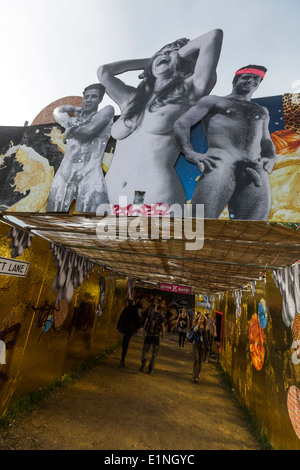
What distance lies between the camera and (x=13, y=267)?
321 centimetres

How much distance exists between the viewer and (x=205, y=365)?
884 cm

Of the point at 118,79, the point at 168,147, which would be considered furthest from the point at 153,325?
the point at 118,79

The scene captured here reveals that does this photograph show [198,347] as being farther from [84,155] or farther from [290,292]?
[84,155]

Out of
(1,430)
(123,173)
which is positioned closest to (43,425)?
(1,430)

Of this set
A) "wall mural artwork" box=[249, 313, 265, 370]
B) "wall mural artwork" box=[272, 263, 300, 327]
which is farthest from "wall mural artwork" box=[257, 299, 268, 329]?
"wall mural artwork" box=[272, 263, 300, 327]

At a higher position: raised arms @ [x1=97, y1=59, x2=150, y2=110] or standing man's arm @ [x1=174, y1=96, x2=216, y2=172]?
raised arms @ [x1=97, y1=59, x2=150, y2=110]

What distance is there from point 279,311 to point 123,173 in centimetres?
308

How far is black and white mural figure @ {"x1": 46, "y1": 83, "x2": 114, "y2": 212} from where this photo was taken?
2.75 m

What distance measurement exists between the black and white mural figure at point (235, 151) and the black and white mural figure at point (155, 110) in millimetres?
182

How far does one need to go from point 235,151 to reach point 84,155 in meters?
1.89

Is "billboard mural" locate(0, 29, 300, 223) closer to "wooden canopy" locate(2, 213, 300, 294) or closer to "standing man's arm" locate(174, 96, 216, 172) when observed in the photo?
"standing man's arm" locate(174, 96, 216, 172)

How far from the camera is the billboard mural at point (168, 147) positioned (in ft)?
7.25

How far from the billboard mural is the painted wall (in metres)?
1.06

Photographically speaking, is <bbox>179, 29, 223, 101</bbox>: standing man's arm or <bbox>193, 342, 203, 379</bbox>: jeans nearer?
<bbox>179, 29, 223, 101</bbox>: standing man's arm
